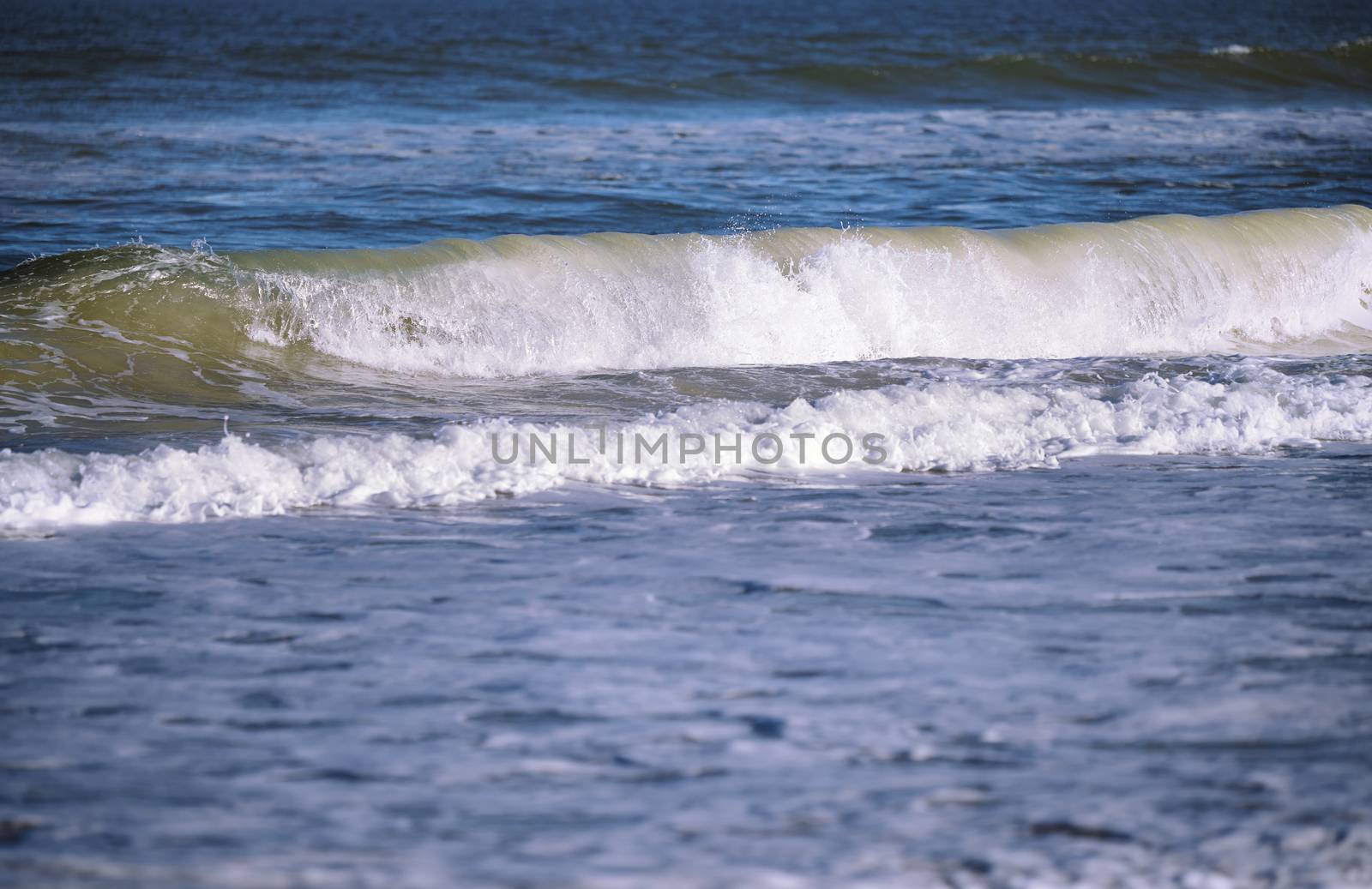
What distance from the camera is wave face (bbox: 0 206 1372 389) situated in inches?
312

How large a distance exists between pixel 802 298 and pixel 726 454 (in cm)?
327

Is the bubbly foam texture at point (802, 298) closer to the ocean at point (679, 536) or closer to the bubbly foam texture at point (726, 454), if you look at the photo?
the ocean at point (679, 536)

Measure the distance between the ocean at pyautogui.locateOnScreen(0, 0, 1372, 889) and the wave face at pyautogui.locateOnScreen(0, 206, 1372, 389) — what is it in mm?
40

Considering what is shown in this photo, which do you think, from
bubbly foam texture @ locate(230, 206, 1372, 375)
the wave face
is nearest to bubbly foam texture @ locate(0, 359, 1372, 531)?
bubbly foam texture @ locate(230, 206, 1372, 375)

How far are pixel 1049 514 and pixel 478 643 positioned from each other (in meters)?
2.36

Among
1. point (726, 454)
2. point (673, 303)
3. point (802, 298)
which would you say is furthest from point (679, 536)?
point (802, 298)

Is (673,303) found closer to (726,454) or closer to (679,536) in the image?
(726,454)

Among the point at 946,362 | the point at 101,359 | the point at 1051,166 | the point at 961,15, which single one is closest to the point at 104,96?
the point at 1051,166

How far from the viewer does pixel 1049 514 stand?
5008 mm

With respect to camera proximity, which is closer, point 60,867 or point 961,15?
point 60,867

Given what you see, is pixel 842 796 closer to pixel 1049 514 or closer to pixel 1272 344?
pixel 1049 514

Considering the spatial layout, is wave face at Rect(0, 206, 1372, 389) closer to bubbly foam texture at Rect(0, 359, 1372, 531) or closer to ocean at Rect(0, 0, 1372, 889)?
ocean at Rect(0, 0, 1372, 889)

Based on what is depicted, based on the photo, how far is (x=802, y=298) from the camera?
8.82m

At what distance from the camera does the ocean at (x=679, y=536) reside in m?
2.79
